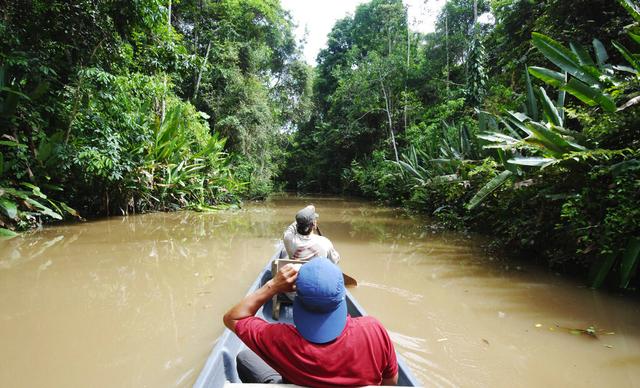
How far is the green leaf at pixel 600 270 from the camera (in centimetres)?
414

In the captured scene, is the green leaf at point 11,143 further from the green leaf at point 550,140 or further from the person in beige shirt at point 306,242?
the green leaf at point 550,140

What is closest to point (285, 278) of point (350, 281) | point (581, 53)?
point (350, 281)

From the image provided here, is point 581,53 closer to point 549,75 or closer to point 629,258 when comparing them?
point 549,75

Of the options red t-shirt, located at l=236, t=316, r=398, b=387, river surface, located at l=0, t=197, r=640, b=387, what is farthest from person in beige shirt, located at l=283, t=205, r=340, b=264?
red t-shirt, located at l=236, t=316, r=398, b=387

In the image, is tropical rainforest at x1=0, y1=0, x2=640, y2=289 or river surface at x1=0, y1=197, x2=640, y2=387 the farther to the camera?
tropical rainforest at x1=0, y1=0, x2=640, y2=289

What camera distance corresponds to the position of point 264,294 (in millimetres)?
1673

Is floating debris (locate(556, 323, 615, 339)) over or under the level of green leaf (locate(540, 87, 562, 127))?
under

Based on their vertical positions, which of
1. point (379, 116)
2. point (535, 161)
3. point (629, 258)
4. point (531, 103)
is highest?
point (379, 116)

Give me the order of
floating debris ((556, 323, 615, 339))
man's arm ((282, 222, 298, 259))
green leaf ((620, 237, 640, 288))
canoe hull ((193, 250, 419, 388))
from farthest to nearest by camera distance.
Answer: green leaf ((620, 237, 640, 288)), man's arm ((282, 222, 298, 259)), floating debris ((556, 323, 615, 339)), canoe hull ((193, 250, 419, 388))

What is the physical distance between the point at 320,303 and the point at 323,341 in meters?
0.17

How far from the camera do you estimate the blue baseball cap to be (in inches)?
55.6

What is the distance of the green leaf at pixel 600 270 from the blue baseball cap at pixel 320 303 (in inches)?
159

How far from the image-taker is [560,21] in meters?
6.98

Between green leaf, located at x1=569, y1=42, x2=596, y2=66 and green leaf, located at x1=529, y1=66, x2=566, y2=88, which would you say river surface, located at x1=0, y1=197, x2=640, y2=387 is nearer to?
green leaf, located at x1=529, y1=66, x2=566, y2=88
